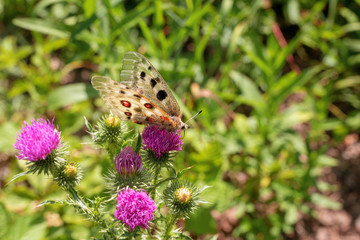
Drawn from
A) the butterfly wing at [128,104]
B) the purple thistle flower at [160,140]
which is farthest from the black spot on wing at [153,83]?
the purple thistle flower at [160,140]

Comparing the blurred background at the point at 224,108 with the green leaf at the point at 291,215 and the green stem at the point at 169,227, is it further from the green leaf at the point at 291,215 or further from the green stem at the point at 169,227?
the green stem at the point at 169,227

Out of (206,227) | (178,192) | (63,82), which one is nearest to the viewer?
(178,192)

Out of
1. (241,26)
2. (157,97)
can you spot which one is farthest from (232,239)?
(241,26)

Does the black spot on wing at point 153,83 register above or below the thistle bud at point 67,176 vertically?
above

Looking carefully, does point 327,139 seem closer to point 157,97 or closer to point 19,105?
point 157,97

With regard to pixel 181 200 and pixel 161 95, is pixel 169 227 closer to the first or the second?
pixel 181 200

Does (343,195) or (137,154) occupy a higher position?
(137,154)

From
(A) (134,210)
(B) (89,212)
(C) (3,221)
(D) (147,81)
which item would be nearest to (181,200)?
(A) (134,210)

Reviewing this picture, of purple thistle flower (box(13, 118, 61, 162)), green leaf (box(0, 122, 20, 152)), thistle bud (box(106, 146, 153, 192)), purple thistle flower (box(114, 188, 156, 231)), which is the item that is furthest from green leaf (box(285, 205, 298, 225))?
green leaf (box(0, 122, 20, 152))
